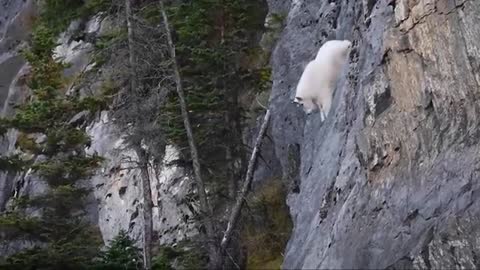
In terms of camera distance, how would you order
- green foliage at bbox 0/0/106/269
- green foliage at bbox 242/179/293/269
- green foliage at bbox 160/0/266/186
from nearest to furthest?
1. green foliage at bbox 0/0/106/269
2. green foliage at bbox 242/179/293/269
3. green foliage at bbox 160/0/266/186

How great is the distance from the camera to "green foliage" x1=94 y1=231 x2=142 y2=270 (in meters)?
15.1

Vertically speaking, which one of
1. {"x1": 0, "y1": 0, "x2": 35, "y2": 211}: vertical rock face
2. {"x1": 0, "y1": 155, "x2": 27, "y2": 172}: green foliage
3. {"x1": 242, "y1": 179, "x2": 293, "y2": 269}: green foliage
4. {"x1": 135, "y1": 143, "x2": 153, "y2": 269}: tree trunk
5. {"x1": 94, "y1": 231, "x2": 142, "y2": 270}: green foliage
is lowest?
{"x1": 242, "y1": 179, "x2": 293, "y2": 269}: green foliage

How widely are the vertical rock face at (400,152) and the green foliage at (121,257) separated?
167 inches

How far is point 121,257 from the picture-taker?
15.8 meters

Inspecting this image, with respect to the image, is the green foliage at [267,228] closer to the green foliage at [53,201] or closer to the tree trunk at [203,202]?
the tree trunk at [203,202]

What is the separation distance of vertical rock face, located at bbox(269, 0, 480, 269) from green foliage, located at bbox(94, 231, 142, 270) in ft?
13.9

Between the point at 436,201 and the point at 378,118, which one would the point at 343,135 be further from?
the point at 436,201

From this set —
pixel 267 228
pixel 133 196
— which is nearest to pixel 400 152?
pixel 267 228

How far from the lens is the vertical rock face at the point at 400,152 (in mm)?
9156

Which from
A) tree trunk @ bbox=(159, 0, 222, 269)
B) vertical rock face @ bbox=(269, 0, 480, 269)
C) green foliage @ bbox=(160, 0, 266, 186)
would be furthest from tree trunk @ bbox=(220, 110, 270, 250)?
vertical rock face @ bbox=(269, 0, 480, 269)

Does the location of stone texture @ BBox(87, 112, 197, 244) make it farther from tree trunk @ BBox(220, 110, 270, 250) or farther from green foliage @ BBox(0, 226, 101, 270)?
green foliage @ BBox(0, 226, 101, 270)

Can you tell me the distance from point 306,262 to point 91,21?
18205 mm

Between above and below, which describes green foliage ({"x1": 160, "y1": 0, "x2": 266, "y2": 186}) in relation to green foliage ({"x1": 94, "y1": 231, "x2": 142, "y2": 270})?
above

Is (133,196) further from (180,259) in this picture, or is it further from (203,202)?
(203,202)
